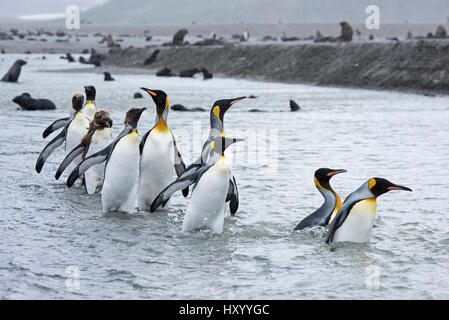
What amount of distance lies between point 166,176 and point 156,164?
17 centimetres

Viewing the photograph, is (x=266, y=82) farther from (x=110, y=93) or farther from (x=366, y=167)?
(x=366, y=167)

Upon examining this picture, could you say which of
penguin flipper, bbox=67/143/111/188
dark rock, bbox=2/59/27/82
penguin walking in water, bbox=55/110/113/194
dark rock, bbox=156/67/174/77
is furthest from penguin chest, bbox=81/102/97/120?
dark rock, bbox=156/67/174/77

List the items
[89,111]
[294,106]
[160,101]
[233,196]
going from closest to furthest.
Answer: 1. [233,196]
2. [160,101]
3. [89,111]
4. [294,106]

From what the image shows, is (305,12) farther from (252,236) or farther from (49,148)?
(252,236)

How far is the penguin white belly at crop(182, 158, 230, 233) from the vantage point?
585 centimetres

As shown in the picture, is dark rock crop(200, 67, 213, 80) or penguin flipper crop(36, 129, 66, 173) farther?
dark rock crop(200, 67, 213, 80)

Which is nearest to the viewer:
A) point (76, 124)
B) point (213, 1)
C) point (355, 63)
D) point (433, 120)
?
point (76, 124)

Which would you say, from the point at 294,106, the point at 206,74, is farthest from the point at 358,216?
the point at 206,74

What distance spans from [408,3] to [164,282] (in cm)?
16324

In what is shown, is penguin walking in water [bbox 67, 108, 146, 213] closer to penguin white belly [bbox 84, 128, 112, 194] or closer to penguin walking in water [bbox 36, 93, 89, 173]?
penguin white belly [bbox 84, 128, 112, 194]

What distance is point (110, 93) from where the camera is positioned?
19562 mm

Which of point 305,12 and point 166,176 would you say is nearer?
point 166,176

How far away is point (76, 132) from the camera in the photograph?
26.0 feet
